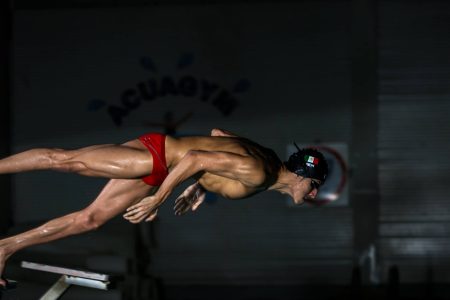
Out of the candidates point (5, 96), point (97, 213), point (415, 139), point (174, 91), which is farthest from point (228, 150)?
point (5, 96)

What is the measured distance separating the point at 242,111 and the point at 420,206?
11.0 ft

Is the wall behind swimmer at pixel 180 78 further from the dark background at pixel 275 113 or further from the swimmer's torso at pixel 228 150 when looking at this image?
the swimmer's torso at pixel 228 150

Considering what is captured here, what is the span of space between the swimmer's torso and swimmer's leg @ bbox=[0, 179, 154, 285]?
20.2 inches

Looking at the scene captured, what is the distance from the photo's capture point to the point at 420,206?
42.2 ft

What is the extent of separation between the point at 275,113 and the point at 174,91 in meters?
1.73

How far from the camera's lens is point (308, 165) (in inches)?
263

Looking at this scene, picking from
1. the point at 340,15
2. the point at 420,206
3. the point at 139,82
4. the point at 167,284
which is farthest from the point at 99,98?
the point at 420,206

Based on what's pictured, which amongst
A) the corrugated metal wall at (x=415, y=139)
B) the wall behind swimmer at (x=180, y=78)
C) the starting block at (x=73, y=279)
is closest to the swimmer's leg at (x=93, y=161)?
the starting block at (x=73, y=279)

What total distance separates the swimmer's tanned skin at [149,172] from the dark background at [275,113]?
18.0 feet

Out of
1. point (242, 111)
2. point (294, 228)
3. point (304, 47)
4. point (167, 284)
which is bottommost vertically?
point (167, 284)

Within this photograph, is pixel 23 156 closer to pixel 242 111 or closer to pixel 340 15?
pixel 242 111

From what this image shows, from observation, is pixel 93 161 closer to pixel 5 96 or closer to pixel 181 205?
pixel 181 205

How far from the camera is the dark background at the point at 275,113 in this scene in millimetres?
12734

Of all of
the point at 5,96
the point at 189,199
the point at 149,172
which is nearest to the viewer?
the point at 149,172
